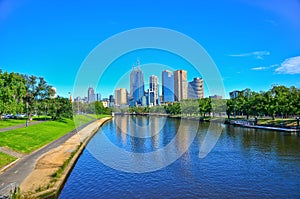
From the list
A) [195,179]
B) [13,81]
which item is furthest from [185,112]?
[195,179]

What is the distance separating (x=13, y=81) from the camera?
49344 mm

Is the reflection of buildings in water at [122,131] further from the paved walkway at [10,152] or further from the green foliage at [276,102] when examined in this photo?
the green foliage at [276,102]

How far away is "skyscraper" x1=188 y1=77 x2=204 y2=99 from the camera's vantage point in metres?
179

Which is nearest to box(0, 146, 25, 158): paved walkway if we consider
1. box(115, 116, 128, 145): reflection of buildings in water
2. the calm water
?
the calm water

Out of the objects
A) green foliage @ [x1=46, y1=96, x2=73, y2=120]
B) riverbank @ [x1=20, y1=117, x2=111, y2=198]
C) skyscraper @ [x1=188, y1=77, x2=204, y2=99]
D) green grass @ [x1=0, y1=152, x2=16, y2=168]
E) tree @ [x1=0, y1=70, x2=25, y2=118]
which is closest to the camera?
riverbank @ [x1=20, y1=117, x2=111, y2=198]

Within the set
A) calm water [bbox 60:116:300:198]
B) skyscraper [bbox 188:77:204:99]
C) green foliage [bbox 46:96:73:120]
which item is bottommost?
calm water [bbox 60:116:300:198]

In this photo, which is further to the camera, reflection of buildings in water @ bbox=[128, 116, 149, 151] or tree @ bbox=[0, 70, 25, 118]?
tree @ bbox=[0, 70, 25, 118]

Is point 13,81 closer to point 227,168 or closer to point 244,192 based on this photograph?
point 227,168

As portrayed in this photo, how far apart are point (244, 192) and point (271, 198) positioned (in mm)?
1647

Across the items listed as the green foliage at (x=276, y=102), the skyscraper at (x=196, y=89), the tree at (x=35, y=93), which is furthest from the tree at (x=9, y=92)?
the skyscraper at (x=196, y=89)

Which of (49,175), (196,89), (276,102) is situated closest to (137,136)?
(49,175)

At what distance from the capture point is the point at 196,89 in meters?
183

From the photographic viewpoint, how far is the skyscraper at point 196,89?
179 metres

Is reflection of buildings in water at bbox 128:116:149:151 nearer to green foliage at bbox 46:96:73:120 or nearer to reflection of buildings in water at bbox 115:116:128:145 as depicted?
reflection of buildings in water at bbox 115:116:128:145
